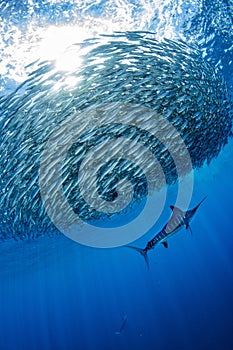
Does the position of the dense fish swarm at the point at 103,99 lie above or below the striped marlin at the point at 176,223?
above

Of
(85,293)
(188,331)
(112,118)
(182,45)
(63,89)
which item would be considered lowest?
(188,331)

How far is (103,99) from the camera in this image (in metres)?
6.76

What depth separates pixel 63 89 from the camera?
6.56 m

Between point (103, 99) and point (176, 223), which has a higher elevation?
point (103, 99)

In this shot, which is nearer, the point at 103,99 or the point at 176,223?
the point at 103,99

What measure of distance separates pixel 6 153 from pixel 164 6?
18.3 feet

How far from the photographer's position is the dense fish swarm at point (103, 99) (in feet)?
20.6

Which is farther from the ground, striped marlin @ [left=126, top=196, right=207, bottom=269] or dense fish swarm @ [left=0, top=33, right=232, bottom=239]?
dense fish swarm @ [left=0, top=33, right=232, bottom=239]

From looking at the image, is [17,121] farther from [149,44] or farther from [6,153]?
[149,44]

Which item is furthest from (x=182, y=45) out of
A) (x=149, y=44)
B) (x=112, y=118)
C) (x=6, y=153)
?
(x=6, y=153)

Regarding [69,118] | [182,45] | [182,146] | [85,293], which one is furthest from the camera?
[85,293]

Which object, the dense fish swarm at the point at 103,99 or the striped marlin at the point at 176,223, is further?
the striped marlin at the point at 176,223

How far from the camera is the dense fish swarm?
6273 millimetres

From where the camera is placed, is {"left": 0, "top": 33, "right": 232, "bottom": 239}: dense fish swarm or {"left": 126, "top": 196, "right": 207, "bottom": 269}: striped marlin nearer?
{"left": 0, "top": 33, "right": 232, "bottom": 239}: dense fish swarm
